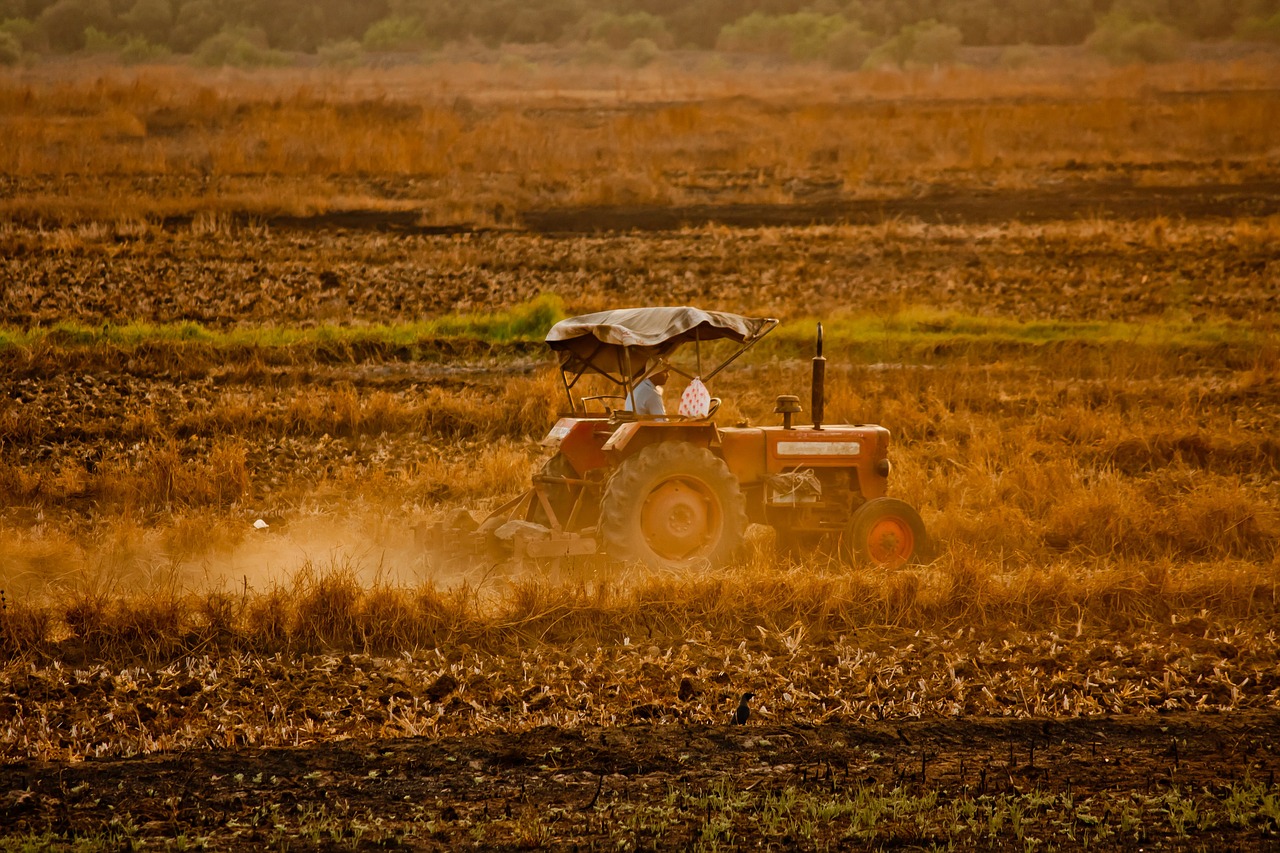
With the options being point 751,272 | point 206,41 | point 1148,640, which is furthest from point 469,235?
point 1148,640

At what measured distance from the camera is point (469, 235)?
26.1m

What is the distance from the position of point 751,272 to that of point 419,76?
19.2 m

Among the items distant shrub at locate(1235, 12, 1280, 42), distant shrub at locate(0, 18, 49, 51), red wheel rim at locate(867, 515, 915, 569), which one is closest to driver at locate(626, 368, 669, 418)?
red wheel rim at locate(867, 515, 915, 569)

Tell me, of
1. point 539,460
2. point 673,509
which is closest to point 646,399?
point 673,509

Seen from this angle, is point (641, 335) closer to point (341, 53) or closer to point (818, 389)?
point (818, 389)

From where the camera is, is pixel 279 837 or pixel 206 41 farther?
pixel 206 41

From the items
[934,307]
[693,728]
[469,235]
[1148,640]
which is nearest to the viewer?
[693,728]

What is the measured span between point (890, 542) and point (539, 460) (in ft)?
14.3

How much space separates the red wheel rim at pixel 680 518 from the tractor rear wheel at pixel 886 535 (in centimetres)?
103

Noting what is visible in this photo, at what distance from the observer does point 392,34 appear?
135ft

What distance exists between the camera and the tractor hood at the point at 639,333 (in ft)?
29.3

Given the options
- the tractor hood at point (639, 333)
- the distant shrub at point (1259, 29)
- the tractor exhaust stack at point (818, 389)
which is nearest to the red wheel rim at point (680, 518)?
the tractor hood at point (639, 333)

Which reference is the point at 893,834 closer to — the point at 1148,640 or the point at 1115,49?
the point at 1148,640

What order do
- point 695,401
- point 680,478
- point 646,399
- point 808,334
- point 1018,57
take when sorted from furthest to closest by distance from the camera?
point 1018,57
point 808,334
point 646,399
point 680,478
point 695,401
